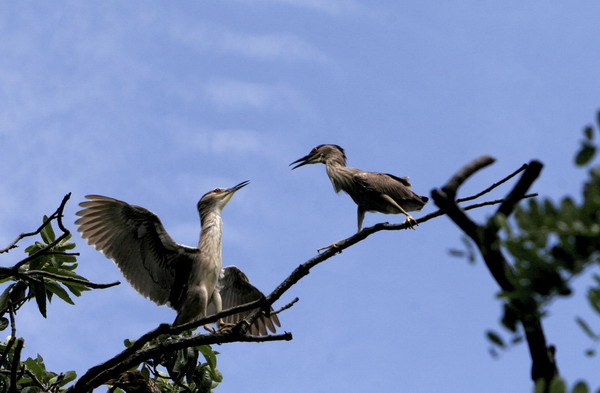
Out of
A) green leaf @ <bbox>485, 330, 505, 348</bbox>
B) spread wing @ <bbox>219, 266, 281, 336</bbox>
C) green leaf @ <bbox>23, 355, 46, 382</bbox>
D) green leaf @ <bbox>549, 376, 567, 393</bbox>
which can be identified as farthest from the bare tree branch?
spread wing @ <bbox>219, 266, 281, 336</bbox>

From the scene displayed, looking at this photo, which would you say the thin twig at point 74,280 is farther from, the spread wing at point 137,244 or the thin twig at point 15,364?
the spread wing at point 137,244

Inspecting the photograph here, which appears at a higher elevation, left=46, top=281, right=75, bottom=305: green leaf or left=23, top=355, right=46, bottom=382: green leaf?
left=46, top=281, right=75, bottom=305: green leaf

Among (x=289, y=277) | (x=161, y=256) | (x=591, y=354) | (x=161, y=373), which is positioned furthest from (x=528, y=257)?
(x=161, y=256)

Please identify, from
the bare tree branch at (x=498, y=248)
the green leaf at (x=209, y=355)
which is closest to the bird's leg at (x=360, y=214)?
the green leaf at (x=209, y=355)

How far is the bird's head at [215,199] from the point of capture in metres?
7.89

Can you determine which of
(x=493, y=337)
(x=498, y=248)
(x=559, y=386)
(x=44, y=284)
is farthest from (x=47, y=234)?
(x=559, y=386)

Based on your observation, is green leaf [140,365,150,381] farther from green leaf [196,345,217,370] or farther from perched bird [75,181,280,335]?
perched bird [75,181,280,335]

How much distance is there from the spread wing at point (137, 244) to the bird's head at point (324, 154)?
6.41 feet

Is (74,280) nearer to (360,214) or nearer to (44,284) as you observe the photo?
(44,284)

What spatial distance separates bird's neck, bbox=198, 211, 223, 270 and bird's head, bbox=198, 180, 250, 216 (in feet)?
0.34

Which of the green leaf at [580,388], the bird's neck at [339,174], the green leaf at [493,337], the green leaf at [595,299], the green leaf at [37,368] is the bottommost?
the green leaf at [580,388]

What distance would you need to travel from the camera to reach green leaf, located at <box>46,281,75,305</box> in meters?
6.03

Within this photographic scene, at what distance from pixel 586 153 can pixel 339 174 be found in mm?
5636

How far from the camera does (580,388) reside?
2.04 meters
